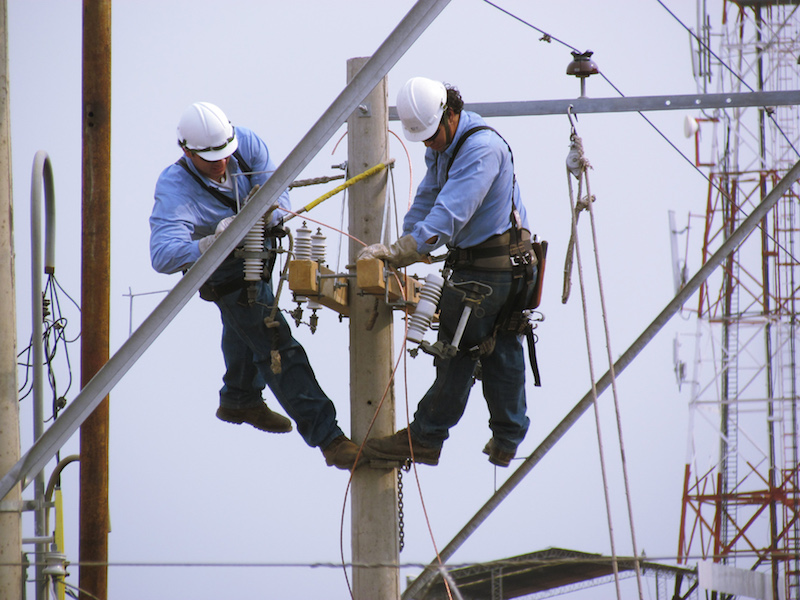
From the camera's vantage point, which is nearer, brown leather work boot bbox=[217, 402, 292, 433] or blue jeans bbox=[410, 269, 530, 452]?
blue jeans bbox=[410, 269, 530, 452]

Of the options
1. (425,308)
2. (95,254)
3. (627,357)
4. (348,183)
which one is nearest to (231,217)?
(348,183)

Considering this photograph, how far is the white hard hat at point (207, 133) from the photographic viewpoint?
6.53 m

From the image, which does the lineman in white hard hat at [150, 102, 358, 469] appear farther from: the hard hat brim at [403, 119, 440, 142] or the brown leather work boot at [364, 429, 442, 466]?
the hard hat brim at [403, 119, 440, 142]

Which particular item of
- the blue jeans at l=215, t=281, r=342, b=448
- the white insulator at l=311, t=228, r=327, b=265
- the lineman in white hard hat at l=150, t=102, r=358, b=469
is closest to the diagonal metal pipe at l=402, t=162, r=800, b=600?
the lineman in white hard hat at l=150, t=102, r=358, b=469

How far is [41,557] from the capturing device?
620 centimetres

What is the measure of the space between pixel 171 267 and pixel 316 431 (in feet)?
4.07

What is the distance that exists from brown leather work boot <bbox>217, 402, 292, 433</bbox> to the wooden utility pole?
0.84 metres

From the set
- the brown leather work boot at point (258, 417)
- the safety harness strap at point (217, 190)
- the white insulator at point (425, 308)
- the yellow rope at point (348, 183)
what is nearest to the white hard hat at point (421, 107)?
the yellow rope at point (348, 183)

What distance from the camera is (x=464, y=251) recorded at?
6.23m

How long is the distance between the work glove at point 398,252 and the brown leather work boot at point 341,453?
3.91ft

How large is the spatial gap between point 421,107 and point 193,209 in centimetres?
149

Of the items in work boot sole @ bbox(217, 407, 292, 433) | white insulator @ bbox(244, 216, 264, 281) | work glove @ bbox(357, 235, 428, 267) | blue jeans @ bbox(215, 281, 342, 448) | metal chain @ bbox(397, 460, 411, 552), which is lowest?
metal chain @ bbox(397, 460, 411, 552)

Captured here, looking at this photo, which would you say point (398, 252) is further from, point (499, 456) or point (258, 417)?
point (258, 417)

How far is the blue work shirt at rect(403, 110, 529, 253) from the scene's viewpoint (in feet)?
19.3
